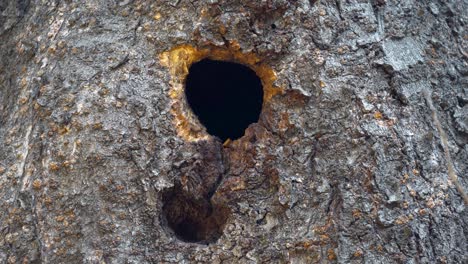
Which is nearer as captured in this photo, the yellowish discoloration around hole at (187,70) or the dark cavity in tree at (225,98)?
the yellowish discoloration around hole at (187,70)

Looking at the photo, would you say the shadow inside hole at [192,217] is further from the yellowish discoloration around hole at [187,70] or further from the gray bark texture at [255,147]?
the yellowish discoloration around hole at [187,70]

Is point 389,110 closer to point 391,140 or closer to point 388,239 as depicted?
point 391,140

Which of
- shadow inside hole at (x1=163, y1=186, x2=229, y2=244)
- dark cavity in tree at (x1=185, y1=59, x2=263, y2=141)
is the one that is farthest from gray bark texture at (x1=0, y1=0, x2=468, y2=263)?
dark cavity in tree at (x1=185, y1=59, x2=263, y2=141)

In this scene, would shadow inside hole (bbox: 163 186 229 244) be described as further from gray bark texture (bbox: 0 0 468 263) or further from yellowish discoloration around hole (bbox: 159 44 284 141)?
yellowish discoloration around hole (bbox: 159 44 284 141)

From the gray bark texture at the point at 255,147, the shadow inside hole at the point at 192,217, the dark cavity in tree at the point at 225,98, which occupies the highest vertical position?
the gray bark texture at the point at 255,147

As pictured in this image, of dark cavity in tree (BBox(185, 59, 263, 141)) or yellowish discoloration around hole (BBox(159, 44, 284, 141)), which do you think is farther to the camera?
dark cavity in tree (BBox(185, 59, 263, 141))

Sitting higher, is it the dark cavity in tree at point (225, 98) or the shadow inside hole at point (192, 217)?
the shadow inside hole at point (192, 217)

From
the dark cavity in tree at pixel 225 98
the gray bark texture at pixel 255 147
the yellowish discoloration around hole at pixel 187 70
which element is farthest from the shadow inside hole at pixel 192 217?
the dark cavity in tree at pixel 225 98

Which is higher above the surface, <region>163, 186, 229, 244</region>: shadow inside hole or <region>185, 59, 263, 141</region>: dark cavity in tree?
<region>163, 186, 229, 244</region>: shadow inside hole
